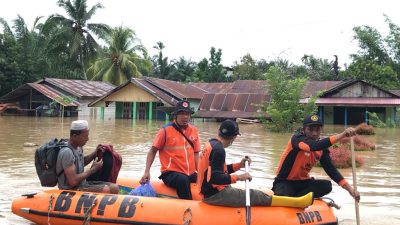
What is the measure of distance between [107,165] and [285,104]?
19161 millimetres

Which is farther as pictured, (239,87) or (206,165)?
(239,87)

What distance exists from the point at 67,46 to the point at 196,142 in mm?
37110

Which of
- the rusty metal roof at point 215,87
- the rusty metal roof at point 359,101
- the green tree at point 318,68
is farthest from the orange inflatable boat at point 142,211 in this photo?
the green tree at point 318,68

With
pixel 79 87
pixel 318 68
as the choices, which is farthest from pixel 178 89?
pixel 318 68

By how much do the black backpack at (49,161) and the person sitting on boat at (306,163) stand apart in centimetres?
259

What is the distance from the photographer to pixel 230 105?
34.8 metres

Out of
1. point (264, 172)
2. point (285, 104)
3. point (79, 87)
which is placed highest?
point (79, 87)

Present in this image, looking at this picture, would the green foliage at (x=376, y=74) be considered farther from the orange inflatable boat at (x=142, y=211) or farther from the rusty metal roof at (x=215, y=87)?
the orange inflatable boat at (x=142, y=211)

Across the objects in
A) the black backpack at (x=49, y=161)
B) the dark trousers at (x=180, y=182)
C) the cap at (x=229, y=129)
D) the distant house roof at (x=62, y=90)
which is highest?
the distant house roof at (x=62, y=90)

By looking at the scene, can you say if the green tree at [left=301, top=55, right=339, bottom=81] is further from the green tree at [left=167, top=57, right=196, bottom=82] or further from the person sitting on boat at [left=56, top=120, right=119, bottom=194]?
the person sitting on boat at [left=56, top=120, right=119, bottom=194]

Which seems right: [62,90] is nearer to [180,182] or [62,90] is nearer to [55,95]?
[55,95]

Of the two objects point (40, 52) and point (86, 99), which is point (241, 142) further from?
point (40, 52)

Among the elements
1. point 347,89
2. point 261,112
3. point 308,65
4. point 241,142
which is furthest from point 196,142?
point 308,65

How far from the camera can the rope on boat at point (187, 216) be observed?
5.21 m
